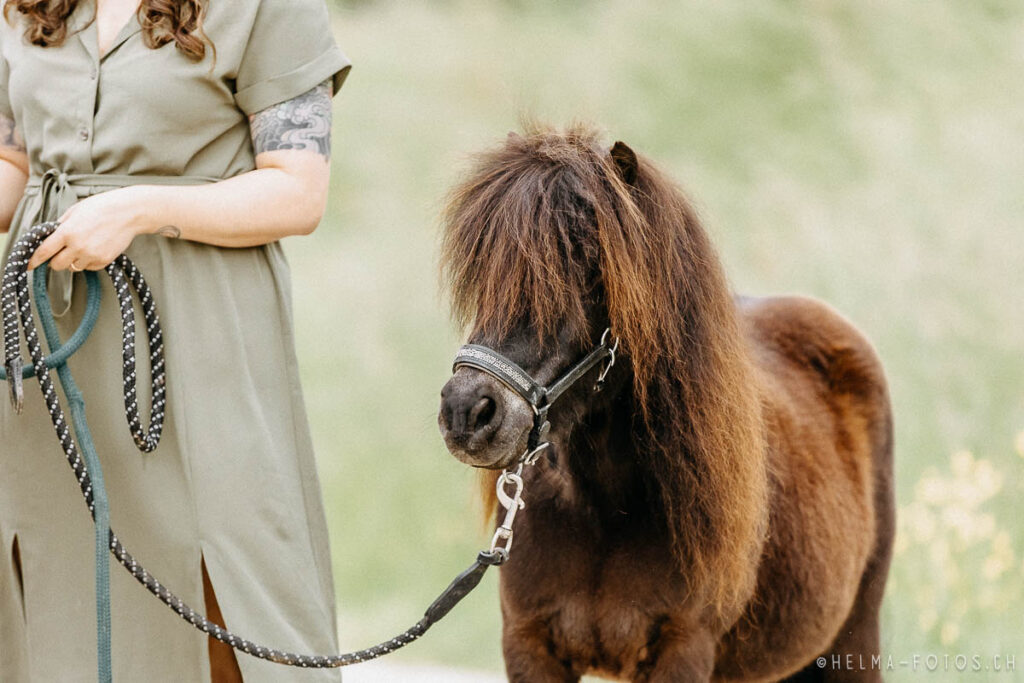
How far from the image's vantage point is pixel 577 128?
7.39 feet

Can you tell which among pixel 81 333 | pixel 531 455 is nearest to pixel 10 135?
pixel 81 333

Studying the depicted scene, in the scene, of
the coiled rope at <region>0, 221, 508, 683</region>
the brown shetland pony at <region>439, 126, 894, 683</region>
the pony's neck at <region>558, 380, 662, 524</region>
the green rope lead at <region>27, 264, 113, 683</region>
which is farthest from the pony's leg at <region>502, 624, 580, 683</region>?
the green rope lead at <region>27, 264, 113, 683</region>

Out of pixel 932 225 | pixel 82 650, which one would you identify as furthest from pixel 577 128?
pixel 932 225

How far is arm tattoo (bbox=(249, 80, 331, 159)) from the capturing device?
6.65 ft

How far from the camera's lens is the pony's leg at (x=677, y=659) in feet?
7.42

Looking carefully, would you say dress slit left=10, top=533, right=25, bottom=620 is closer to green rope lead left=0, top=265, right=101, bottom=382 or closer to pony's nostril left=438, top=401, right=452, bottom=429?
green rope lead left=0, top=265, right=101, bottom=382

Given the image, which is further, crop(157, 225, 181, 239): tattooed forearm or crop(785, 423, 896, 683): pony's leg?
crop(785, 423, 896, 683): pony's leg

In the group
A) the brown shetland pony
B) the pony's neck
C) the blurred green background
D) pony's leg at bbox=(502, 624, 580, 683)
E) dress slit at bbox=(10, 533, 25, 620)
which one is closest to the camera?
the brown shetland pony

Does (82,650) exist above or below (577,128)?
below

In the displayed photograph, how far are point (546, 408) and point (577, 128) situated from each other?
638 millimetres

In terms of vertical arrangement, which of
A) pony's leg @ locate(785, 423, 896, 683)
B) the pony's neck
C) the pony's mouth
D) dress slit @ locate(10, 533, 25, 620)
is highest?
the pony's mouth

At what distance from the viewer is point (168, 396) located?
2000mm

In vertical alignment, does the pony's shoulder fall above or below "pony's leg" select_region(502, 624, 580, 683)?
above

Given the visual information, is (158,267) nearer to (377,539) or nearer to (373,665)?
(373,665)
